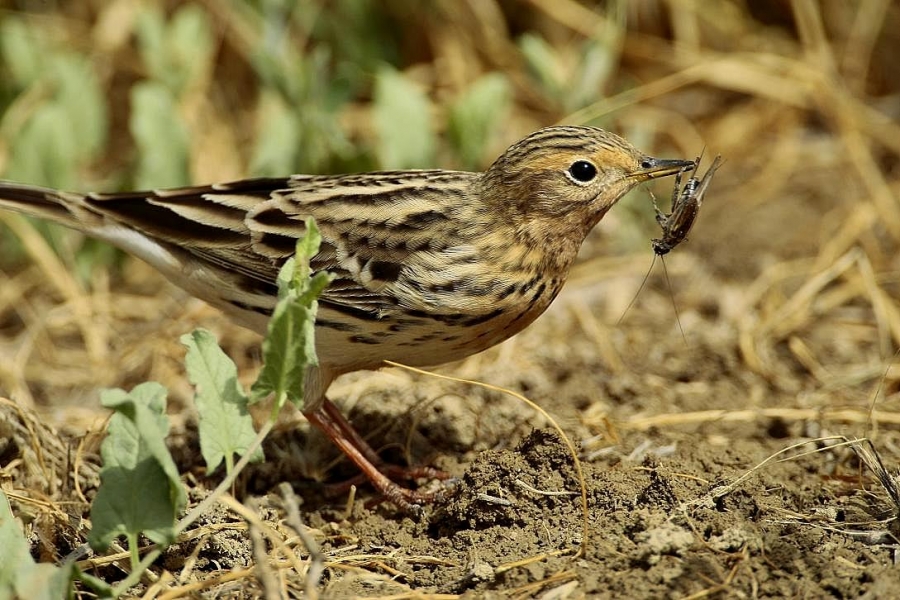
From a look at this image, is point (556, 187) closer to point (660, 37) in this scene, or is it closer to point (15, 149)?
point (15, 149)

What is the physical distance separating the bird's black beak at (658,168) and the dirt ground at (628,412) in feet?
4.15

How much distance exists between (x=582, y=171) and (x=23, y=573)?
2.99 meters

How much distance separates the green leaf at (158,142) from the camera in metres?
7.64

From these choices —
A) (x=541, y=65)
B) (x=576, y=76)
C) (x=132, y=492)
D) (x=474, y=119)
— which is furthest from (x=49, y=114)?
(x=132, y=492)

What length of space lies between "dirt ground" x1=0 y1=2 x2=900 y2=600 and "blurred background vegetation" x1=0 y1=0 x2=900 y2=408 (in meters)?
0.05

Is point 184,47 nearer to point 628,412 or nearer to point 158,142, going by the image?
point 158,142

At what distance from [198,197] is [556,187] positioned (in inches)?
73.1

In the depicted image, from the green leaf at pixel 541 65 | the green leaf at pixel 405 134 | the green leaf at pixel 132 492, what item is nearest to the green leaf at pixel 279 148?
the green leaf at pixel 405 134

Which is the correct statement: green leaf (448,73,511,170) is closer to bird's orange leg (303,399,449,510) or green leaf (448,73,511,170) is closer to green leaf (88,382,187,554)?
bird's orange leg (303,399,449,510)

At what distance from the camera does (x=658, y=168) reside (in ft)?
17.7

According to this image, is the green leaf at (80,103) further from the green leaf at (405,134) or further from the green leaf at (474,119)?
the green leaf at (474,119)

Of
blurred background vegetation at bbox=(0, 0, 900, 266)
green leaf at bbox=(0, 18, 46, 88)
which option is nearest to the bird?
blurred background vegetation at bbox=(0, 0, 900, 266)

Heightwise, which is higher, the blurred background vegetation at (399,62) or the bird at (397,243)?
the blurred background vegetation at (399,62)

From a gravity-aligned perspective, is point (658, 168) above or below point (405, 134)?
below
